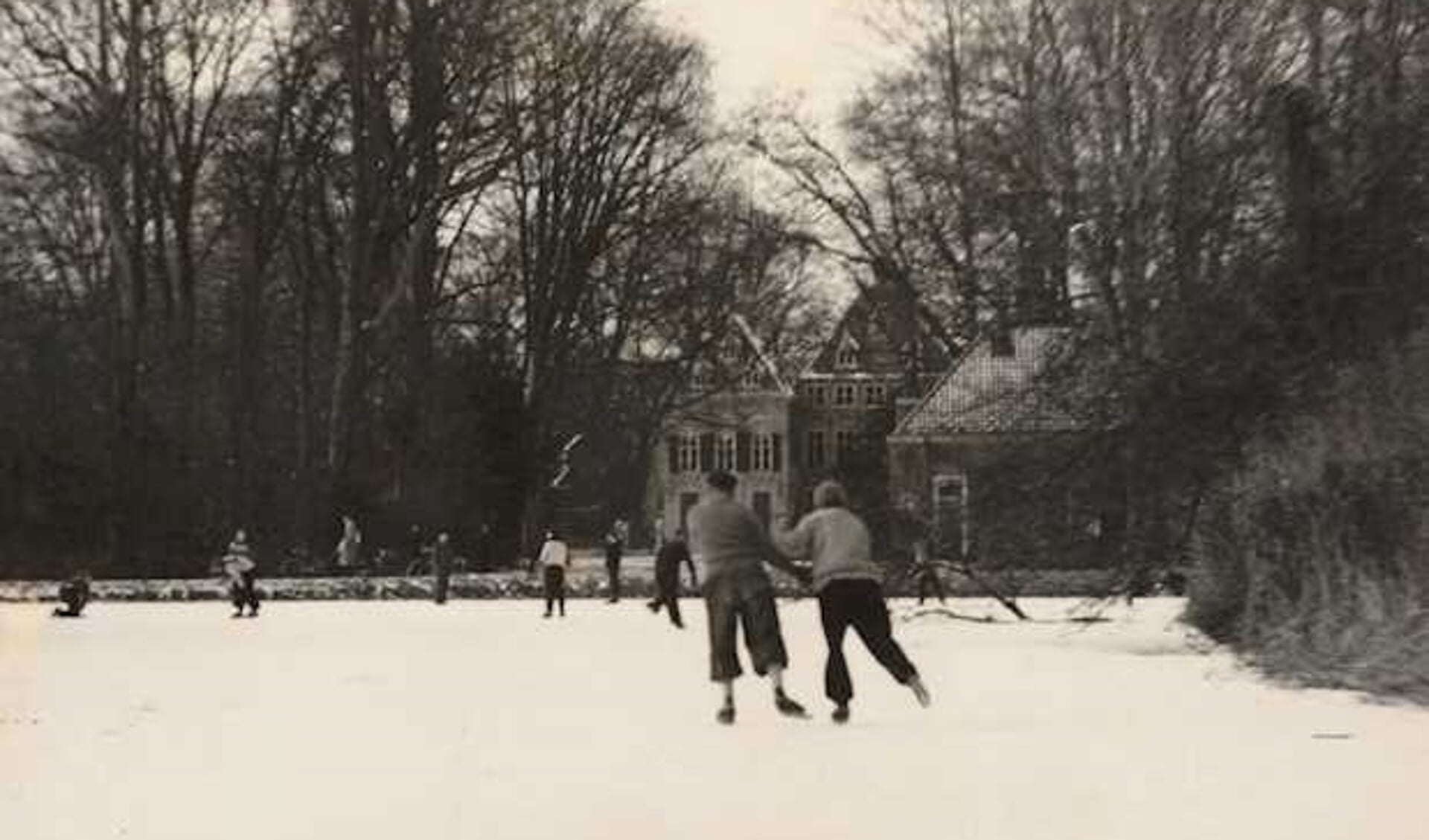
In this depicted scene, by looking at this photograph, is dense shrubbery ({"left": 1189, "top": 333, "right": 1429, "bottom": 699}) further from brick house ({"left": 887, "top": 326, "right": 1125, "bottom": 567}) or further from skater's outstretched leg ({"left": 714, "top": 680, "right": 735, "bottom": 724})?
skater's outstretched leg ({"left": 714, "top": 680, "right": 735, "bottom": 724})

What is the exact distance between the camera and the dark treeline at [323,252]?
45719 mm

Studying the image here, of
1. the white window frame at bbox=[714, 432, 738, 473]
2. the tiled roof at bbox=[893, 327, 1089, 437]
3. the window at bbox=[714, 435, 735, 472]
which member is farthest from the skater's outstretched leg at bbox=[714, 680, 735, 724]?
the window at bbox=[714, 435, 735, 472]

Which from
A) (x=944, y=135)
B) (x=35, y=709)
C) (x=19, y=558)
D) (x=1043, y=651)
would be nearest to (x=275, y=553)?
(x=19, y=558)

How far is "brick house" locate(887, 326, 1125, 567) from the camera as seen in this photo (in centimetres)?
2208

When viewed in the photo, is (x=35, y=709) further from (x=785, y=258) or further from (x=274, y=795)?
(x=785, y=258)

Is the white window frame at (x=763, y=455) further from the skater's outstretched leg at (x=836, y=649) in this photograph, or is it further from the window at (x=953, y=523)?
the skater's outstretched leg at (x=836, y=649)

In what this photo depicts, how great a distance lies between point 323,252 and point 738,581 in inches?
1549

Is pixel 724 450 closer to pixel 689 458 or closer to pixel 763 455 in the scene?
pixel 689 458

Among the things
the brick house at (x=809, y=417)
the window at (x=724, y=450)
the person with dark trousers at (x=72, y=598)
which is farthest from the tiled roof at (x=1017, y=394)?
the window at (x=724, y=450)

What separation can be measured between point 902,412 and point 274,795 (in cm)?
5364

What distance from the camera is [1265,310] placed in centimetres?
2016

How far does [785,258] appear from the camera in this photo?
2330 inches

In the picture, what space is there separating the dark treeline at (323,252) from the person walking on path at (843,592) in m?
31.7

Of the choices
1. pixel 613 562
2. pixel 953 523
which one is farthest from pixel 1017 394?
pixel 613 562
